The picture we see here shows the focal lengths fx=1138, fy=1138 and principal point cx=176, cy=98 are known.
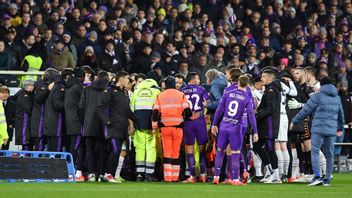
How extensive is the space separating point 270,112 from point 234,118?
1441mm

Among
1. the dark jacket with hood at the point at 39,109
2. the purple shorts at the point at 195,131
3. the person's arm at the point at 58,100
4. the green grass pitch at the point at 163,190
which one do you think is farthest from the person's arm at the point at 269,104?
the dark jacket with hood at the point at 39,109

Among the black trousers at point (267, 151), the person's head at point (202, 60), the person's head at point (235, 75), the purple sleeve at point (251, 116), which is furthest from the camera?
the person's head at point (202, 60)

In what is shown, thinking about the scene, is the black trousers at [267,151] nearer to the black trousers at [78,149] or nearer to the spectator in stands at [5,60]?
the black trousers at [78,149]

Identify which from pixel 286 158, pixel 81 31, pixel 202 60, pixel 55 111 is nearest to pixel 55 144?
pixel 55 111

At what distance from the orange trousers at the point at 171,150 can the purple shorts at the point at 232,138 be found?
5.53 ft

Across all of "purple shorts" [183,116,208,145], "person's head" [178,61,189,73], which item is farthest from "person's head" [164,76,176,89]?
"person's head" [178,61,189,73]

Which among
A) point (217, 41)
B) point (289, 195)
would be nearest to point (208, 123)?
point (289, 195)

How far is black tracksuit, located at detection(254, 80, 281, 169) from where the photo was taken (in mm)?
22125

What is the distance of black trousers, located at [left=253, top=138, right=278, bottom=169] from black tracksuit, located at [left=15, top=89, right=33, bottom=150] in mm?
4769

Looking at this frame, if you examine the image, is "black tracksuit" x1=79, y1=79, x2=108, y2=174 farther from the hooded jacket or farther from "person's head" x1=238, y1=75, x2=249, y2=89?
the hooded jacket

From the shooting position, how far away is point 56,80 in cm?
2273

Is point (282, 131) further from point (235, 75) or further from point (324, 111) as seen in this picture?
point (324, 111)

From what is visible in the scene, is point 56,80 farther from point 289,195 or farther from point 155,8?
point 155,8

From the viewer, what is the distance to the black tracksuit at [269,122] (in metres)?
22.1
